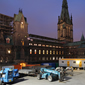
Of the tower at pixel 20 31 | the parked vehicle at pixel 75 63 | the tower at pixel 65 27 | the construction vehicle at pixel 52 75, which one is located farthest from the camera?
the tower at pixel 65 27

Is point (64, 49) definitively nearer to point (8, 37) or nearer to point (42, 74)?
point (8, 37)

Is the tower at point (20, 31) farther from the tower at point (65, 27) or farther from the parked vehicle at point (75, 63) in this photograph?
the tower at point (65, 27)

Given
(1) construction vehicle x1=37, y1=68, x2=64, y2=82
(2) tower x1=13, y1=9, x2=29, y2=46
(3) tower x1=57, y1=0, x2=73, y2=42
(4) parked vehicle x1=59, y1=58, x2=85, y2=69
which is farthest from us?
(3) tower x1=57, y1=0, x2=73, y2=42

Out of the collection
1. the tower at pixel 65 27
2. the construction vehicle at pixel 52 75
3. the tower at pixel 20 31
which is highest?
the tower at pixel 65 27

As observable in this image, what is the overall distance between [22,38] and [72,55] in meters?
40.6

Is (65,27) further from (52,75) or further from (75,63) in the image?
(52,75)

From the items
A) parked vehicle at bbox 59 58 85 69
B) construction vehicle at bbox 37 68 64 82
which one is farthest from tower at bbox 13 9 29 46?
construction vehicle at bbox 37 68 64 82

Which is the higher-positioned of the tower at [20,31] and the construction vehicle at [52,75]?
the tower at [20,31]

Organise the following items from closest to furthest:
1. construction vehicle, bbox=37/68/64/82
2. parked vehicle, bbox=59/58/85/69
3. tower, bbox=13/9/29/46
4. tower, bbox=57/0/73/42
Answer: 1. construction vehicle, bbox=37/68/64/82
2. parked vehicle, bbox=59/58/85/69
3. tower, bbox=13/9/29/46
4. tower, bbox=57/0/73/42

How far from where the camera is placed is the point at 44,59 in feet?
195

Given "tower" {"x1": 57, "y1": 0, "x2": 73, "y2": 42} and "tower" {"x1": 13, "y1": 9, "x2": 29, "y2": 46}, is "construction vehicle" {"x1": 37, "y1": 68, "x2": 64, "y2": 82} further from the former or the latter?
"tower" {"x1": 57, "y1": 0, "x2": 73, "y2": 42}

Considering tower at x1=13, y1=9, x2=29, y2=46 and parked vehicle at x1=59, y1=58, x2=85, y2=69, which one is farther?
tower at x1=13, y1=9, x2=29, y2=46

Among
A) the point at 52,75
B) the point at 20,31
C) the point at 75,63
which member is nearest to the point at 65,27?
the point at 20,31

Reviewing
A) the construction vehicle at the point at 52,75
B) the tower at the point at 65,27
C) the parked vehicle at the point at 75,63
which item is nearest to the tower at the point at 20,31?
the parked vehicle at the point at 75,63
